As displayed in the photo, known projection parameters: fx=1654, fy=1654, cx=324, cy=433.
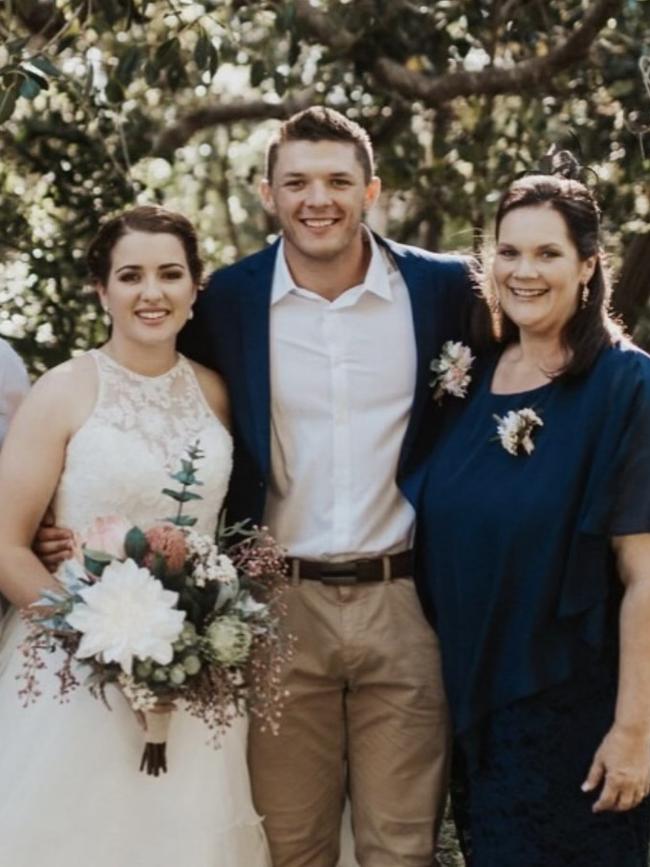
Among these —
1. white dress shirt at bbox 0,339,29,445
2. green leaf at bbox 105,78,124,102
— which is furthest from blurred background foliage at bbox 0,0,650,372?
white dress shirt at bbox 0,339,29,445

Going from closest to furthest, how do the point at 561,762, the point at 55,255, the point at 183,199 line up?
the point at 561,762 → the point at 55,255 → the point at 183,199

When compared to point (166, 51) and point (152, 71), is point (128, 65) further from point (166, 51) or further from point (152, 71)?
point (166, 51)

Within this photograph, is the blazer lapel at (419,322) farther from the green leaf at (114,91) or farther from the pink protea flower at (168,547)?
the green leaf at (114,91)

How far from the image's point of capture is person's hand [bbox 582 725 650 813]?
395 centimetres

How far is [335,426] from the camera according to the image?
444 cm

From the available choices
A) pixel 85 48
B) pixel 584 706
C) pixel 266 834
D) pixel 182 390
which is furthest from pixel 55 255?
pixel 584 706

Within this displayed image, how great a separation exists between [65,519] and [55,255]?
8.14 ft

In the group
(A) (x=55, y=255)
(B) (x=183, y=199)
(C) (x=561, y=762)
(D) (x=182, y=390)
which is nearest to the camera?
(C) (x=561, y=762)

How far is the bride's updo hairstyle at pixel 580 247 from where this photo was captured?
4031 millimetres

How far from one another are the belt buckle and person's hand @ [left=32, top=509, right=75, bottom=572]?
0.71m

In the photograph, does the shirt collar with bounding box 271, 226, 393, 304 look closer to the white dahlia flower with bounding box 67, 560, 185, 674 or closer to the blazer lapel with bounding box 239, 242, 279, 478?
the blazer lapel with bounding box 239, 242, 279, 478

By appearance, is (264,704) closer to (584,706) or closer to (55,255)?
(584,706)

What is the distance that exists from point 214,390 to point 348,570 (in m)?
0.60

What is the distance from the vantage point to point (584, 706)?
4027mm
